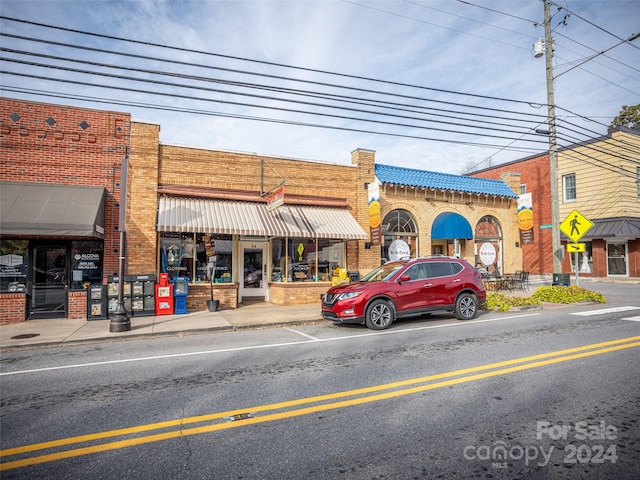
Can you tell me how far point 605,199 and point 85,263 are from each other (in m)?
28.7

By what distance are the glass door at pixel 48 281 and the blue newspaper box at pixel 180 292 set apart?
3.25m

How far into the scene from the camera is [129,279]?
11.8 meters

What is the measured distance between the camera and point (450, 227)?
17.5 metres

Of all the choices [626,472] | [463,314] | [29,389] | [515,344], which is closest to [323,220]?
[463,314]

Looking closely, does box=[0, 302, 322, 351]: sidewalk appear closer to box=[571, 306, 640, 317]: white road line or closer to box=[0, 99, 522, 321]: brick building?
box=[0, 99, 522, 321]: brick building

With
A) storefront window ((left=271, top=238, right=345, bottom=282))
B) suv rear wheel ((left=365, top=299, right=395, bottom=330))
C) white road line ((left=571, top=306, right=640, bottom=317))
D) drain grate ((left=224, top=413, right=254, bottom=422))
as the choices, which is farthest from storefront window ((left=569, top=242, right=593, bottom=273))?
drain grate ((left=224, top=413, right=254, bottom=422))

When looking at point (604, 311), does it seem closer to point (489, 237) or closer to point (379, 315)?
point (379, 315)

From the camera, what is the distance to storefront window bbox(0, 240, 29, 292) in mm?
11422

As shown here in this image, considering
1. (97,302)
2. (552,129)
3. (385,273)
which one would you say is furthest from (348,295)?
(552,129)

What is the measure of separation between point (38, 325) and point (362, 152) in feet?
42.1

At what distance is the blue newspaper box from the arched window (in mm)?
8469

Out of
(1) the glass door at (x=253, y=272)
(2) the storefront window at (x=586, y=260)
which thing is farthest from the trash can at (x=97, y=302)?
(2) the storefront window at (x=586, y=260)

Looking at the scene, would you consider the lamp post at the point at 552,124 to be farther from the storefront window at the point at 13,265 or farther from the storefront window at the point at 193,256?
the storefront window at the point at 13,265

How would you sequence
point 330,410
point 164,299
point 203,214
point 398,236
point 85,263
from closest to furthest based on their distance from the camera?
point 330,410
point 164,299
point 85,263
point 203,214
point 398,236
